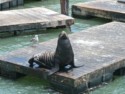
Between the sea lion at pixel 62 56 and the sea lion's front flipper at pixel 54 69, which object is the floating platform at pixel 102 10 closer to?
the sea lion at pixel 62 56

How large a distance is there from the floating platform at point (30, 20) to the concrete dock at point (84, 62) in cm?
159

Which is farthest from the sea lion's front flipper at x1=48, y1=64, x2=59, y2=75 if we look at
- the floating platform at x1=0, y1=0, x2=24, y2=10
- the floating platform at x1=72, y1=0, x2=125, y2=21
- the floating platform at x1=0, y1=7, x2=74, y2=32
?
the floating platform at x1=0, y1=0, x2=24, y2=10

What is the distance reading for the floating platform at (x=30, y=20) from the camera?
9.68 meters

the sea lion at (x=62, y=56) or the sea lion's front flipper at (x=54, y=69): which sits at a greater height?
the sea lion at (x=62, y=56)

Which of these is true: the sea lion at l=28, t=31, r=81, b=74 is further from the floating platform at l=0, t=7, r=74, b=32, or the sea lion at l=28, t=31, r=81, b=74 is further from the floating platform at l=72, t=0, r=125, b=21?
the floating platform at l=72, t=0, r=125, b=21

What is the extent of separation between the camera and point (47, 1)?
46.1 ft

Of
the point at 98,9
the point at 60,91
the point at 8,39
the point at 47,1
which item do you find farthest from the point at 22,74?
the point at 47,1

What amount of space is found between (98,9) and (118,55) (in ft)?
13.9

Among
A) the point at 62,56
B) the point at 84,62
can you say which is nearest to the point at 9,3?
the point at 84,62

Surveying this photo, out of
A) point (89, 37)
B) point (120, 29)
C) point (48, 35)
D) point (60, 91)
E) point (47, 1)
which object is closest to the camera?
point (60, 91)

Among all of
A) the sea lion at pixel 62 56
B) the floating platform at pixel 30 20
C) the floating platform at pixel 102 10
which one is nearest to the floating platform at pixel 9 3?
the floating platform at pixel 30 20

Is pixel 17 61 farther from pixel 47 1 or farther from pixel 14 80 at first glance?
pixel 47 1

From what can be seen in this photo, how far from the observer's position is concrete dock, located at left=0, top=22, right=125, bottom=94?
6.31 meters

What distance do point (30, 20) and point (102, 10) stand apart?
217 centimetres
